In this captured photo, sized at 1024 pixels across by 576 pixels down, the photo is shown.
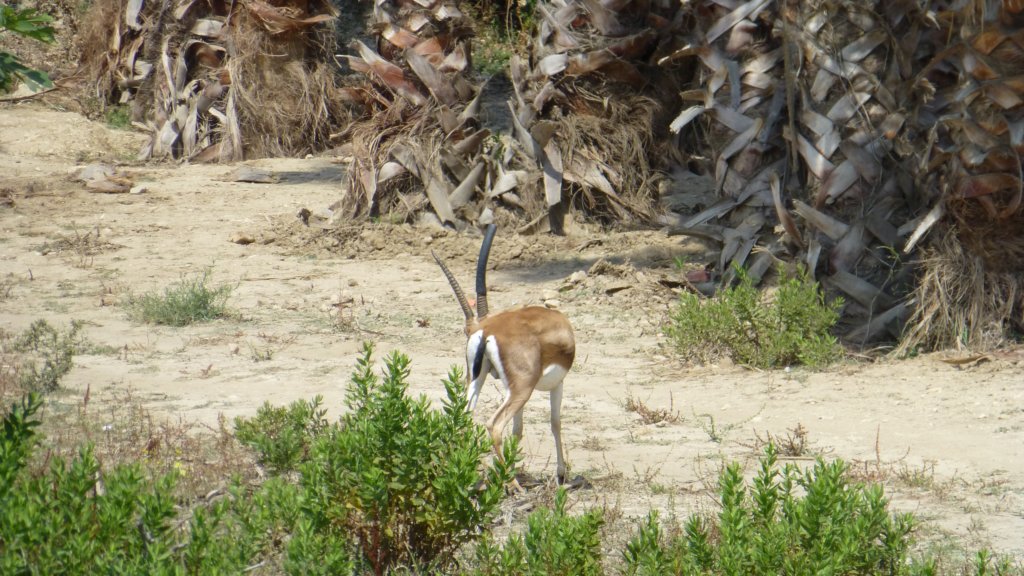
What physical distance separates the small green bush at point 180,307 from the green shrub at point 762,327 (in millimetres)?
3675

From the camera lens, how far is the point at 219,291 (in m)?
9.58

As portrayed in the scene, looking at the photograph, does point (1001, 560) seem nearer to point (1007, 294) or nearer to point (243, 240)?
point (1007, 294)

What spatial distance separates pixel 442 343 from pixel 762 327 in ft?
7.85

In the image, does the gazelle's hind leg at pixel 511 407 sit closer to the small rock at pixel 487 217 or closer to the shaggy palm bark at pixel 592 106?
the shaggy palm bark at pixel 592 106

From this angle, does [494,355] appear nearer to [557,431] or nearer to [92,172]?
[557,431]

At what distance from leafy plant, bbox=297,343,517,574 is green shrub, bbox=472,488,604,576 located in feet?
0.86

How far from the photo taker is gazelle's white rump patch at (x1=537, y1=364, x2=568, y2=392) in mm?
5859

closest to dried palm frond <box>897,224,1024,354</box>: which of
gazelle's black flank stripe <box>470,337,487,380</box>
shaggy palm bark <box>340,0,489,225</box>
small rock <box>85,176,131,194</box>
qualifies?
gazelle's black flank stripe <box>470,337,487,380</box>

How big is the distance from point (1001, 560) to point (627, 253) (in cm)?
662

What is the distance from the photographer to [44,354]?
26.1 ft

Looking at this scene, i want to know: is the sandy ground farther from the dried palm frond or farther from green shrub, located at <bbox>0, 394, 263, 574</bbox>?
green shrub, located at <bbox>0, 394, 263, 574</bbox>

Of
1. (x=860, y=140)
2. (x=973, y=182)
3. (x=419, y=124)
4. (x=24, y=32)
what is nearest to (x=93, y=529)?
(x=24, y=32)

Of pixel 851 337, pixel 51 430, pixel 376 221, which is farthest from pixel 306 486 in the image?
pixel 376 221

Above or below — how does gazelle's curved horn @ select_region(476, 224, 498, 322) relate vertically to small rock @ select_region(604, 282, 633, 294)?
above
